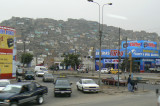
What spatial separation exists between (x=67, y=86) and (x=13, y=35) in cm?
2171

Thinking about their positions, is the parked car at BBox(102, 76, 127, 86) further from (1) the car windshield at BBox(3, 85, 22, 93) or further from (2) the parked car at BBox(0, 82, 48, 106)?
(1) the car windshield at BBox(3, 85, 22, 93)

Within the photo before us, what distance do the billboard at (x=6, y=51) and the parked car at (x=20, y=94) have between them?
2236 centimetres

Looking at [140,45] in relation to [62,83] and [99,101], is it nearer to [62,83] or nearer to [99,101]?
[62,83]

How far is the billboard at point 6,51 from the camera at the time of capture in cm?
3541

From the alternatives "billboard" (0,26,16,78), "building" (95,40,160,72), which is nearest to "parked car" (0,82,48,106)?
"billboard" (0,26,16,78)

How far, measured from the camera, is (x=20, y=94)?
13133 mm

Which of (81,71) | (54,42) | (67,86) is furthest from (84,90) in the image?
(54,42)

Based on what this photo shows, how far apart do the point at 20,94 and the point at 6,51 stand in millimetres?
24901

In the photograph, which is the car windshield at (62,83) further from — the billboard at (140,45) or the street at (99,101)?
the billboard at (140,45)

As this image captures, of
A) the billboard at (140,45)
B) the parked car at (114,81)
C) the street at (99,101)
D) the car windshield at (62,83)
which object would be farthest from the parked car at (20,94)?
the billboard at (140,45)

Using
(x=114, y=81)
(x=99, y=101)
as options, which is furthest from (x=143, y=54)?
(x=99, y=101)

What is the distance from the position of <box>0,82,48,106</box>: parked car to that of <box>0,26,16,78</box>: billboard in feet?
73.4

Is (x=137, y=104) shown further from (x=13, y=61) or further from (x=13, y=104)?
(x=13, y=61)

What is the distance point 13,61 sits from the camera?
1489 inches
